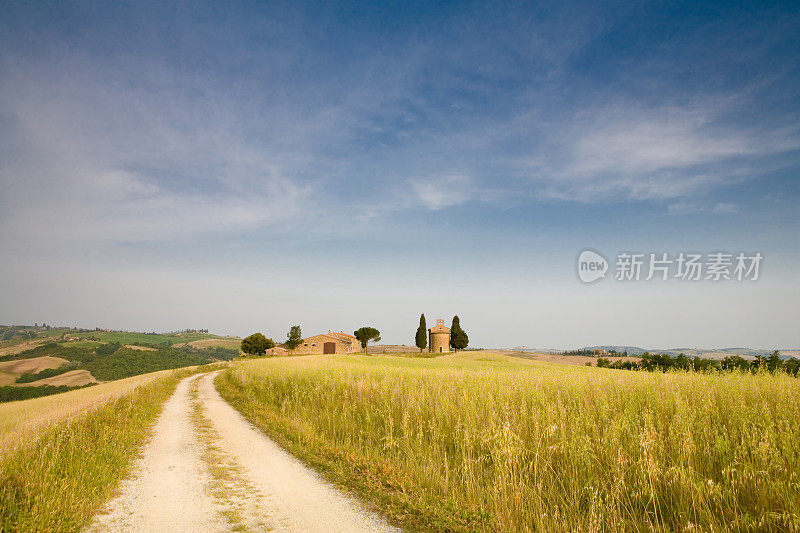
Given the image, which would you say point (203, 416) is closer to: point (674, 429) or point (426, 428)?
point (426, 428)

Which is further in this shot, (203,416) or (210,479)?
(203,416)

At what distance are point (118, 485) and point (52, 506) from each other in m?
1.56

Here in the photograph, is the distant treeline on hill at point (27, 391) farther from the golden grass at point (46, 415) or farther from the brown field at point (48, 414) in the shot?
the golden grass at point (46, 415)

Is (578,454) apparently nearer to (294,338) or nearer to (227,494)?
(227,494)

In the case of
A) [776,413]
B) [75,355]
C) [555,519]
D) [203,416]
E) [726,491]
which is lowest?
[75,355]

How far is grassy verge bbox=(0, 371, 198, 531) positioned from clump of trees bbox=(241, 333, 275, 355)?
94516 millimetres

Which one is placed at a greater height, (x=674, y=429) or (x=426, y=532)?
(x=674, y=429)

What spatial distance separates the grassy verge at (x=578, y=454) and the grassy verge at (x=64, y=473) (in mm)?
3715

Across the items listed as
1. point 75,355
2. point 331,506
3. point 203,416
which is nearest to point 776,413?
point 331,506

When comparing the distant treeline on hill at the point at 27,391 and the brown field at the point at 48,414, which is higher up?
the brown field at the point at 48,414

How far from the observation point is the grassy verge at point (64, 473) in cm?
508

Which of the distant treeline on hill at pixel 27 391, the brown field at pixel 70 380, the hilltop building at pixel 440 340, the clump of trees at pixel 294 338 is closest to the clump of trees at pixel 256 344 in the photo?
the clump of trees at pixel 294 338

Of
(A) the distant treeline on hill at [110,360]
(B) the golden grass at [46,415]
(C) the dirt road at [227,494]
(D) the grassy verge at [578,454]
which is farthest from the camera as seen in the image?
(A) the distant treeline on hill at [110,360]

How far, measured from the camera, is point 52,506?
530 centimetres
